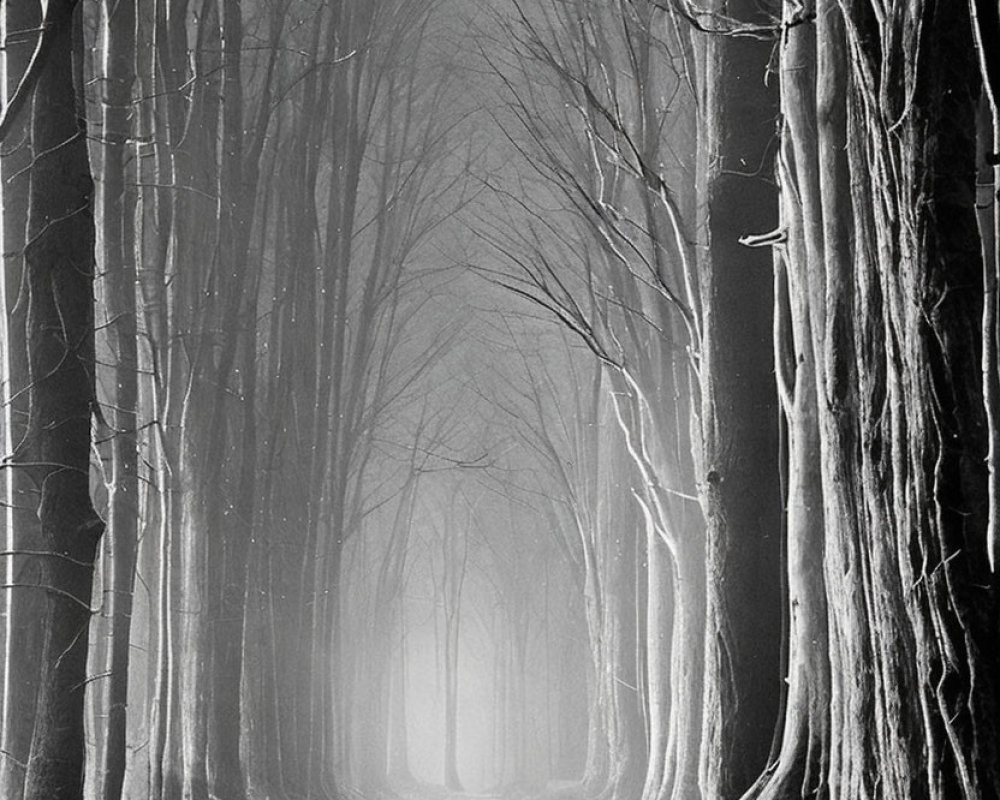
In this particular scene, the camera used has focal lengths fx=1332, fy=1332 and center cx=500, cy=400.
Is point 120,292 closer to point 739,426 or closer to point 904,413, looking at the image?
point 739,426

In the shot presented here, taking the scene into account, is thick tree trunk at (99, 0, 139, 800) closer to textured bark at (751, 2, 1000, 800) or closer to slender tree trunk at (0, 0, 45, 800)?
slender tree trunk at (0, 0, 45, 800)

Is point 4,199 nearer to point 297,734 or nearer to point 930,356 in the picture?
point 930,356

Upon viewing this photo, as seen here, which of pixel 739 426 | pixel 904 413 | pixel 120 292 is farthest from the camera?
pixel 120 292

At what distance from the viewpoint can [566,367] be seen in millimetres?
20156

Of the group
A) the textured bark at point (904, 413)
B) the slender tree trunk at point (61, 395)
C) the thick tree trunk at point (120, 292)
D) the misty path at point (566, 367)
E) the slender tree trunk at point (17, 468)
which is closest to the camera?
the textured bark at point (904, 413)

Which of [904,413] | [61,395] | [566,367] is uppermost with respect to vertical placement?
[566,367]

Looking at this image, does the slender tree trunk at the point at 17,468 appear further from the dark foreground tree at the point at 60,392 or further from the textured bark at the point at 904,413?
the textured bark at the point at 904,413

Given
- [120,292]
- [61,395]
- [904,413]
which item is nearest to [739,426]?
[904,413]

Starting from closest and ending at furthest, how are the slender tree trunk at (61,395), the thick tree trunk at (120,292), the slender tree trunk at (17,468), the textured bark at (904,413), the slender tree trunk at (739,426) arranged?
1. the textured bark at (904,413)
2. the slender tree trunk at (61,395)
3. the slender tree trunk at (17,468)
4. the slender tree trunk at (739,426)
5. the thick tree trunk at (120,292)

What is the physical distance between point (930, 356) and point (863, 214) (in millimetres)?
749

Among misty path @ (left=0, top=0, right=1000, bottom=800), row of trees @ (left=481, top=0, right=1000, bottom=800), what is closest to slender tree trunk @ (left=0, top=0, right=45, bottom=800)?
misty path @ (left=0, top=0, right=1000, bottom=800)

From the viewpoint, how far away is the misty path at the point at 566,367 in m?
3.67

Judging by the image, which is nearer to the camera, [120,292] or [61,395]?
[61,395]

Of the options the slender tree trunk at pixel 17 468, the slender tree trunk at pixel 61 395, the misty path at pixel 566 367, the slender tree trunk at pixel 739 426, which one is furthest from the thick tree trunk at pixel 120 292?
the slender tree trunk at pixel 739 426
